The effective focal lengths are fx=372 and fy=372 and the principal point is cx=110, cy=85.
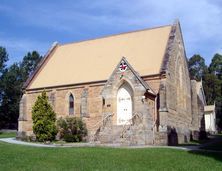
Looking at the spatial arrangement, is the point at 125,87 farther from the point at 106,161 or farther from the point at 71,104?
the point at 106,161

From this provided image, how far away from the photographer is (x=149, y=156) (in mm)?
20375

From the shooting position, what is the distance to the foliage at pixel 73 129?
3675cm

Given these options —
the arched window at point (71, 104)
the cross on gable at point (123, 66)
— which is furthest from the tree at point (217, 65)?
the cross on gable at point (123, 66)

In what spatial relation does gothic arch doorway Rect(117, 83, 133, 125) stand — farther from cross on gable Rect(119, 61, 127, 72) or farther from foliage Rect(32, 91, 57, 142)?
foliage Rect(32, 91, 57, 142)

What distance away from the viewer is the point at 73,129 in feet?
122

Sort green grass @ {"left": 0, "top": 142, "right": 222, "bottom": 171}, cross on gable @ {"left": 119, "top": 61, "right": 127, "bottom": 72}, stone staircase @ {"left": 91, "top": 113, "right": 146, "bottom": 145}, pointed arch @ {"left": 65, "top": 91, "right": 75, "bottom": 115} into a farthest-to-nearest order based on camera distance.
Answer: pointed arch @ {"left": 65, "top": 91, "right": 75, "bottom": 115} → cross on gable @ {"left": 119, "top": 61, "right": 127, "bottom": 72} → stone staircase @ {"left": 91, "top": 113, "right": 146, "bottom": 145} → green grass @ {"left": 0, "top": 142, "right": 222, "bottom": 171}

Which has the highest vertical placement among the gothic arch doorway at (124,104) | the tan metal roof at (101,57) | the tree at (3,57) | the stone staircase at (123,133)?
the tree at (3,57)

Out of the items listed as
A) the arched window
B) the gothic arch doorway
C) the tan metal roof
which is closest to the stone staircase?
the gothic arch doorway

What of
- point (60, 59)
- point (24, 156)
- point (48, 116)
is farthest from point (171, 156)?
point (60, 59)

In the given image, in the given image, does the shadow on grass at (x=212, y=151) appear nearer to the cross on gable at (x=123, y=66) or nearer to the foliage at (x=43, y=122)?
the cross on gable at (x=123, y=66)

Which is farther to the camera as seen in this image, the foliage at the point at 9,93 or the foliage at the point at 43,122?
the foliage at the point at 9,93

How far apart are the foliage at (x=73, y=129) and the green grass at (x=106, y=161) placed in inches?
550

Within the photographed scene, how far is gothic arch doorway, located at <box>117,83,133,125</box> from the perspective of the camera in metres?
33.6

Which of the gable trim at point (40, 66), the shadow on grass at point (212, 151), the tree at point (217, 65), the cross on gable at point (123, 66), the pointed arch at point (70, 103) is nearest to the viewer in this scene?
the shadow on grass at point (212, 151)
